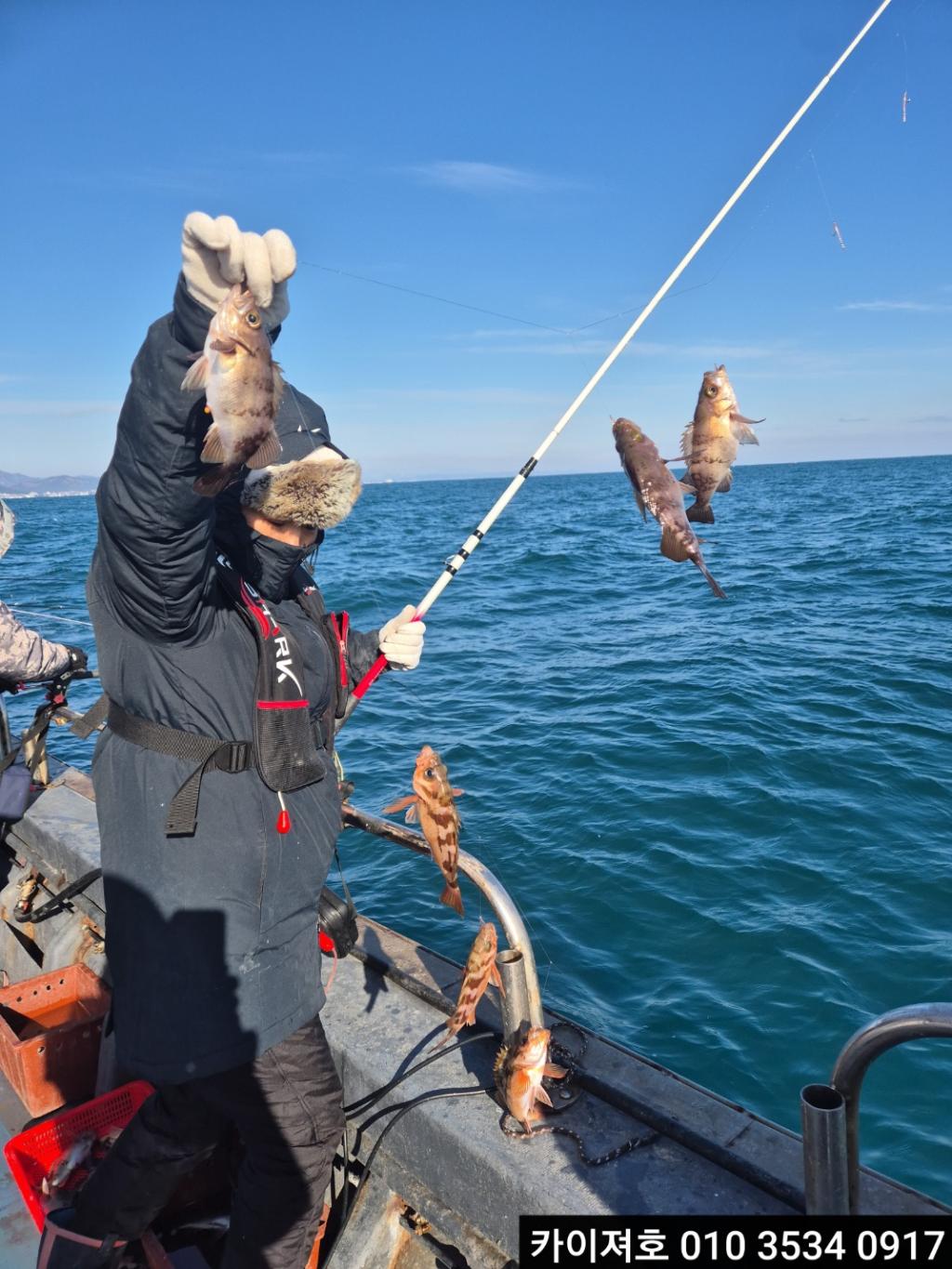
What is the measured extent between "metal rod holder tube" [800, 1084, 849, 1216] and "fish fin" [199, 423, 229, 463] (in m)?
2.14

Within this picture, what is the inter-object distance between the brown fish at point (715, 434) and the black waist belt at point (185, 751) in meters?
1.83

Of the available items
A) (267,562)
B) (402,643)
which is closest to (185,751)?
(267,562)

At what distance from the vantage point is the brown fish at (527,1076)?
324 centimetres

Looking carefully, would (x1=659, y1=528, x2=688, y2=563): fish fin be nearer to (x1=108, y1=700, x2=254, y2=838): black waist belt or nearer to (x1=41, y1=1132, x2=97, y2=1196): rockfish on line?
(x1=108, y1=700, x2=254, y2=838): black waist belt

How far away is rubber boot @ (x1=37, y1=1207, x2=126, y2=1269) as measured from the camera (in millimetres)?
3062

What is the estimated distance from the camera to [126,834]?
2.73 metres

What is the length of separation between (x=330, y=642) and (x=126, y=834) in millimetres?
969

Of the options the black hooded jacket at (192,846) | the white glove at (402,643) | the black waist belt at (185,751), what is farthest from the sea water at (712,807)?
the black waist belt at (185,751)

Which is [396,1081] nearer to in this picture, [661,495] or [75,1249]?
[75,1249]

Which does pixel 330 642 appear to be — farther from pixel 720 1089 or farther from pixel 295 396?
pixel 720 1089

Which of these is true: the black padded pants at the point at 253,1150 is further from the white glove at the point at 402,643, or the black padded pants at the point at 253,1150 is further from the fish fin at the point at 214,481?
the fish fin at the point at 214,481

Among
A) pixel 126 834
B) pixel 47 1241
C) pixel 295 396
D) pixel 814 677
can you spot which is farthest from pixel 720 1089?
pixel 814 677

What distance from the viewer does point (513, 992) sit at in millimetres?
3502

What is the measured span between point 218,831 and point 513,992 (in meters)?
1.44
